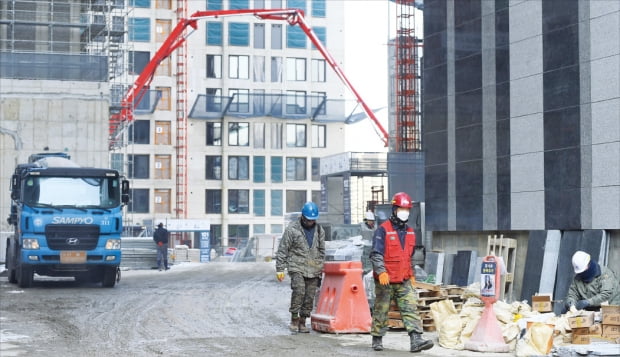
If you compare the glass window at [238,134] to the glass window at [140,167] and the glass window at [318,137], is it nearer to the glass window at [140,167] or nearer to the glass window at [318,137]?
the glass window at [318,137]

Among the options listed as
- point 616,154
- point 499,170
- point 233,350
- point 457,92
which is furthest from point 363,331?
point 457,92

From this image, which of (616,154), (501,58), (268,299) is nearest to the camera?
(616,154)

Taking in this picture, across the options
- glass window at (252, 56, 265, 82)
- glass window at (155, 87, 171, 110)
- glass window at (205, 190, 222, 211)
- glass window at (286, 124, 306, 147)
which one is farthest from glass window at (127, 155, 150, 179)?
glass window at (286, 124, 306, 147)

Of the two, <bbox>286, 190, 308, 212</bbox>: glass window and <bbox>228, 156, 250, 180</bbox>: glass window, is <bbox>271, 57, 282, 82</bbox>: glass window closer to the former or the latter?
<bbox>228, 156, 250, 180</bbox>: glass window

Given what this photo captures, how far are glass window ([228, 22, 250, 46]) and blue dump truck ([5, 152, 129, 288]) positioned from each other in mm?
59518

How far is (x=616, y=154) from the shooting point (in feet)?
59.3

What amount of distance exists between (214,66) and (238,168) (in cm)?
842

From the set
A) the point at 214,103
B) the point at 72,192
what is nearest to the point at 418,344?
the point at 72,192

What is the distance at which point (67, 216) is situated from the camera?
25.7 m

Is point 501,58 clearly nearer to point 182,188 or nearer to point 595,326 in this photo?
point 595,326

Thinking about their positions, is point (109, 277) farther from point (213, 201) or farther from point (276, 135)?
point (276, 135)

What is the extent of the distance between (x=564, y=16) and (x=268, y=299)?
868 cm

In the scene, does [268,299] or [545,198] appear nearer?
[545,198]

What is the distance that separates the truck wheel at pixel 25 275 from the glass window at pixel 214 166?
190 feet
